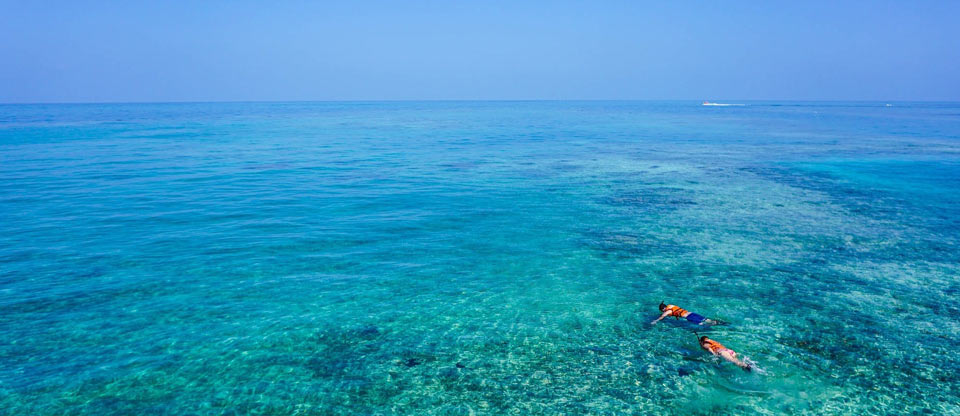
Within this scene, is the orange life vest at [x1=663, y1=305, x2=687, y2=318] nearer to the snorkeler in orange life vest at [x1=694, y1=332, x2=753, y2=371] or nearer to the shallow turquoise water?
the shallow turquoise water

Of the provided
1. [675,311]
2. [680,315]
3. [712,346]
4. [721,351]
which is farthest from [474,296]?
[721,351]

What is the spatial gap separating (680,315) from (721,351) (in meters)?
1.75

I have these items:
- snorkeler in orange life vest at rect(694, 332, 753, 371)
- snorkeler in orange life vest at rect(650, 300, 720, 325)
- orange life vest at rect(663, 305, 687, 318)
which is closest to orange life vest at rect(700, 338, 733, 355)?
snorkeler in orange life vest at rect(694, 332, 753, 371)

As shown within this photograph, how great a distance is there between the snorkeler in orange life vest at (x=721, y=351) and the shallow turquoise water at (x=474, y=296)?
0.73 feet

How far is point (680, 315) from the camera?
1277 cm

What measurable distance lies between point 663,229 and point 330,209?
15.2 metres

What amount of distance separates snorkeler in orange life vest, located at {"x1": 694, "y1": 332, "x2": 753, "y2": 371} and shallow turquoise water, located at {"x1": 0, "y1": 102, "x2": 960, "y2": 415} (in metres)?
0.22

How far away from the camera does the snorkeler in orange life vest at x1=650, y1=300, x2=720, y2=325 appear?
1254cm

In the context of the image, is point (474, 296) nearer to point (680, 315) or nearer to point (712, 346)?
point (680, 315)

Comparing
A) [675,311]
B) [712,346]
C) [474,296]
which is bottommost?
[474,296]

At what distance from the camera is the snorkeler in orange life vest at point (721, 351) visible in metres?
10.8

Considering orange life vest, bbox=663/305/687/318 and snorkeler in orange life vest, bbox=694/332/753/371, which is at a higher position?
orange life vest, bbox=663/305/687/318

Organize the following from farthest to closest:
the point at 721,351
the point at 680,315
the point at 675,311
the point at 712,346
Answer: the point at 675,311, the point at 680,315, the point at 712,346, the point at 721,351

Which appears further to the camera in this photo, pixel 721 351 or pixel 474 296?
pixel 474 296
